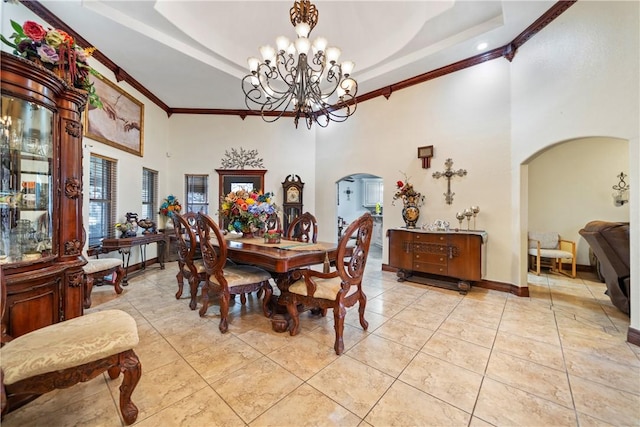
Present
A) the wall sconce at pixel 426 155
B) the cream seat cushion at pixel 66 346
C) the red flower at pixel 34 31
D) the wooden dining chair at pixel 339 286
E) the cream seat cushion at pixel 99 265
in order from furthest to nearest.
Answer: the wall sconce at pixel 426 155, the cream seat cushion at pixel 99 265, the wooden dining chair at pixel 339 286, the red flower at pixel 34 31, the cream seat cushion at pixel 66 346

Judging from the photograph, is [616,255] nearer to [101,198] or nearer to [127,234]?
[127,234]

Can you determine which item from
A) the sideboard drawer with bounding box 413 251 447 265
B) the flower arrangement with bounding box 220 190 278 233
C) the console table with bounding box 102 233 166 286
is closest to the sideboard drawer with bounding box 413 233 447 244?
the sideboard drawer with bounding box 413 251 447 265

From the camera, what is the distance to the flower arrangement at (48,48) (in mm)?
1495

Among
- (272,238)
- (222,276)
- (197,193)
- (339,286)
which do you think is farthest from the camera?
(197,193)

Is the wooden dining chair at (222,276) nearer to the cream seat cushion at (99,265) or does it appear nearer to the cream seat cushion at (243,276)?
the cream seat cushion at (243,276)

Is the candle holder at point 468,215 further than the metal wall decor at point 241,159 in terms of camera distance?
No

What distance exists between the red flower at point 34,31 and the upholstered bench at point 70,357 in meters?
1.74

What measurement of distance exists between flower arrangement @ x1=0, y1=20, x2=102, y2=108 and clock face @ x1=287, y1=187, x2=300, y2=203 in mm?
4169

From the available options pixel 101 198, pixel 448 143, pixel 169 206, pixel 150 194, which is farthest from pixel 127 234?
pixel 448 143

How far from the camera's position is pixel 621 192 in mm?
4160

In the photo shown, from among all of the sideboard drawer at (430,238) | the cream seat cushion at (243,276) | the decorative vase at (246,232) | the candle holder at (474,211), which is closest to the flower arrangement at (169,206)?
the decorative vase at (246,232)

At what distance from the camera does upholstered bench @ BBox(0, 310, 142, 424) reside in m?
1.05

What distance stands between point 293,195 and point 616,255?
5016mm

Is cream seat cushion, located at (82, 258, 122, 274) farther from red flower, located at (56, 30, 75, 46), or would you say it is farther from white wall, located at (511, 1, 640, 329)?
white wall, located at (511, 1, 640, 329)
